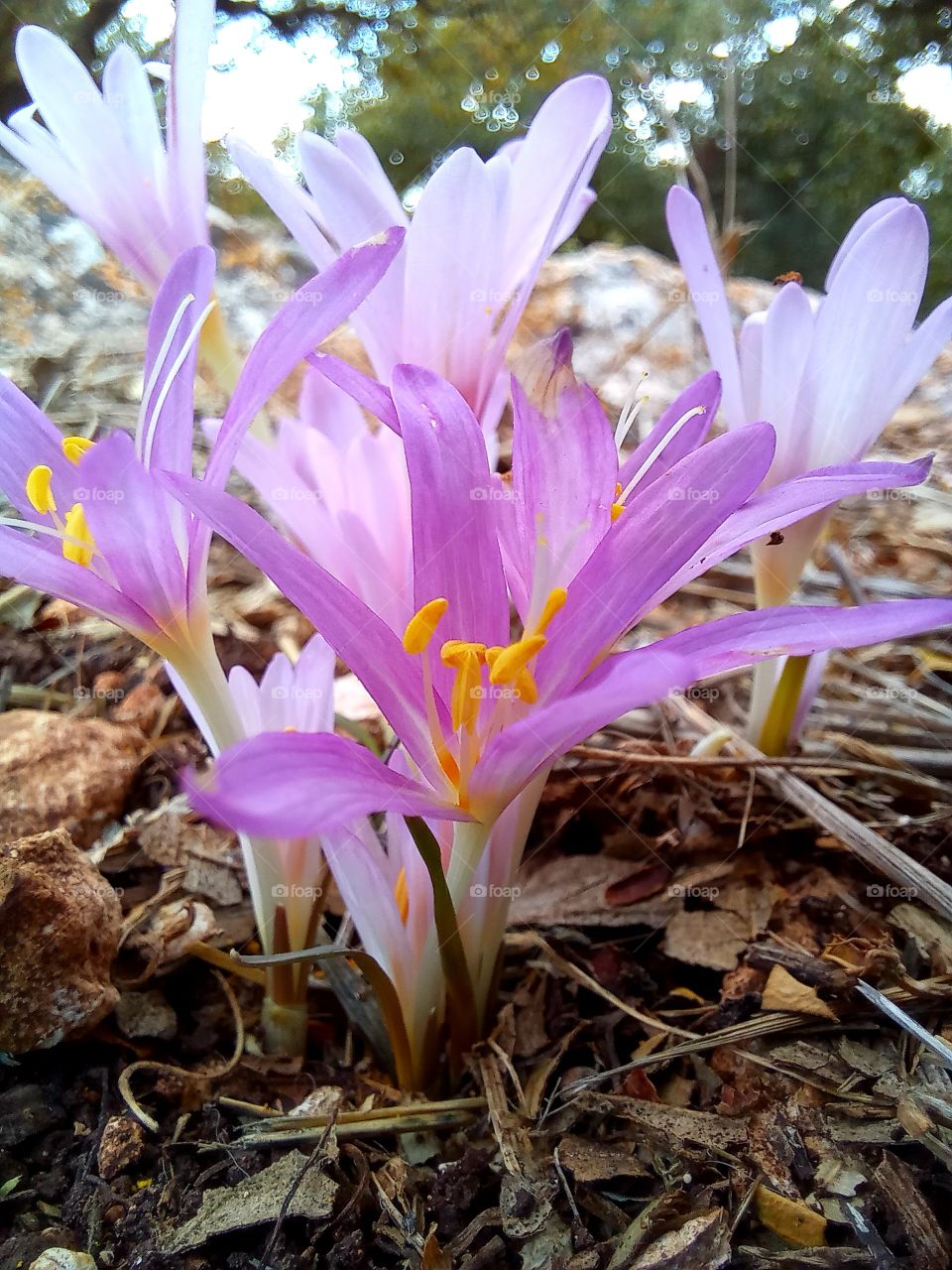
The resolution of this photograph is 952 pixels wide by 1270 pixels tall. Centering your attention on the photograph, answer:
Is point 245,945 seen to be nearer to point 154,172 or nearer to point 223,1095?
point 223,1095

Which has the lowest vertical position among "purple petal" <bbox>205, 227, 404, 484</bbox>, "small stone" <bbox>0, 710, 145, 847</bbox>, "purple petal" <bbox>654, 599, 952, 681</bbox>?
"small stone" <bbox>0, 710, 145, 847</bbox>

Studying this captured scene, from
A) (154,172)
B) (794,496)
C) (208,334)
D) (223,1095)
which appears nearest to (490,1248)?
(223,1095)

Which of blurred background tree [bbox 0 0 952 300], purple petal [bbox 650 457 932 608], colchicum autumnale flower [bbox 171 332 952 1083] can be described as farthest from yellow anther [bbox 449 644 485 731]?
blurred background tree [bbox 0 0 952 300]

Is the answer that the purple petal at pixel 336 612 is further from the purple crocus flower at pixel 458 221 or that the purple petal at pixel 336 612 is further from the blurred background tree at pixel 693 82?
the blurred background tree at pixel 693 82

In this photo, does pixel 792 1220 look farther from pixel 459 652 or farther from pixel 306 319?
pixel 306 319

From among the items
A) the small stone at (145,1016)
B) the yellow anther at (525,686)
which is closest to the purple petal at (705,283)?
the yellow anther at (525,686)

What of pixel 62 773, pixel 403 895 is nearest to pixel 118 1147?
pixel 403 895

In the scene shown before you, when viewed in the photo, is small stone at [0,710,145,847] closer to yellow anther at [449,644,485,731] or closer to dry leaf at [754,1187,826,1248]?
yellow anther at [449,644,485,731]
